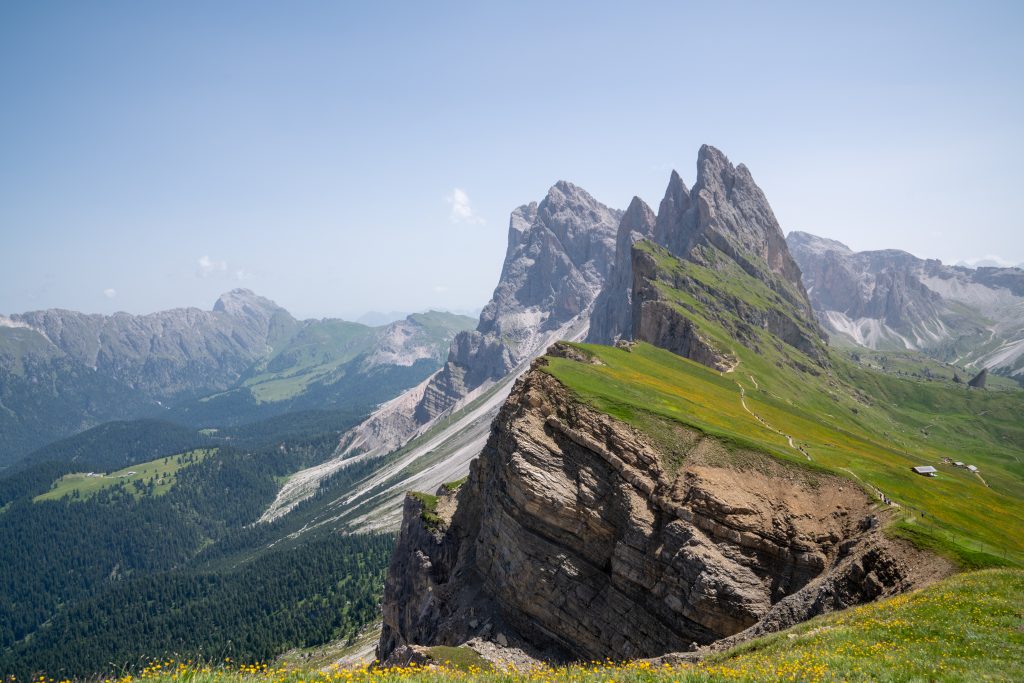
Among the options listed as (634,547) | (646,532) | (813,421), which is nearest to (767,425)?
(813,421)

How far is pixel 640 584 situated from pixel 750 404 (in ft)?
191

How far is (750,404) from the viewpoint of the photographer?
94188mm

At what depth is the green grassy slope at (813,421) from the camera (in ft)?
157

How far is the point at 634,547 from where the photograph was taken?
4688 centimetres

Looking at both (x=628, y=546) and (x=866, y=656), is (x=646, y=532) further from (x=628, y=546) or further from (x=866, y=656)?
(x=866, y=656)

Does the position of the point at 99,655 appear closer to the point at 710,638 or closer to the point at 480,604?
the point at 480,604

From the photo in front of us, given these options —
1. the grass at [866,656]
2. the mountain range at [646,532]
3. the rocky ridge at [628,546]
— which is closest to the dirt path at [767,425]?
the mountain range at [646,532]

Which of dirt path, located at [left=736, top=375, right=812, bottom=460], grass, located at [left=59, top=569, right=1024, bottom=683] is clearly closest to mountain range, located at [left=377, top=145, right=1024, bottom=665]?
dirt path, located at [left=736, top=375, right=812, bottom=460]

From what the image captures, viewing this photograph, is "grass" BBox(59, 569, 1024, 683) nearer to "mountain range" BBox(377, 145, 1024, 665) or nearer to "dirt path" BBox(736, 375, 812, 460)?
"mountain range" BBox(377, 145, 1024, 665)

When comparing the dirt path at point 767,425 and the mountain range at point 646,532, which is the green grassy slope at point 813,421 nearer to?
the dirt path at point 767,425

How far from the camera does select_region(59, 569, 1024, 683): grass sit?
17.5 meters

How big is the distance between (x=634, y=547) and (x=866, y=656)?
26.9 m

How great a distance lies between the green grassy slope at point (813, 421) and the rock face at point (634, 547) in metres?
3.55

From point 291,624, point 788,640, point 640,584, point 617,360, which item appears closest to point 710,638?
point 640,584
